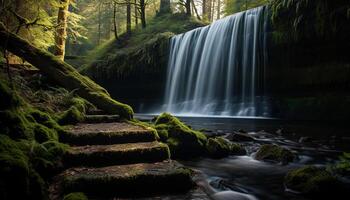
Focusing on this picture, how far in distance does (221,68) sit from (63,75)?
9229mm

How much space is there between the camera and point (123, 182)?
3.34m

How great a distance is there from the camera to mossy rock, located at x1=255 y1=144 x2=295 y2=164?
19.4 feet

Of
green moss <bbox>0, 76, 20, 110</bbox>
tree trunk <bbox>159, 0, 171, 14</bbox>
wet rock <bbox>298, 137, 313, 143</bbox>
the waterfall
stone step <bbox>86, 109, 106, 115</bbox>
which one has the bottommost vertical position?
wet rock <bbox>298, 137, 313, 143</bbox>

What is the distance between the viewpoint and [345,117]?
11.4 metres

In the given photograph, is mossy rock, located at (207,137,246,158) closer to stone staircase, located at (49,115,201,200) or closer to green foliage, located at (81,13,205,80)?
stone staircase, located at (49,115,201,200)

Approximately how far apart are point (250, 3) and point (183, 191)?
69.9ft

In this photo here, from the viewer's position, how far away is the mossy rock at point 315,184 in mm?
4027

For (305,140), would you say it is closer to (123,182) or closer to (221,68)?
(123,182)

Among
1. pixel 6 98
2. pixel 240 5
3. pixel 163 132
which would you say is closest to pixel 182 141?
pixel 163 132

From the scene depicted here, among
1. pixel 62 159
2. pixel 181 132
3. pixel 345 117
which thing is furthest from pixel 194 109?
pixel 62 159

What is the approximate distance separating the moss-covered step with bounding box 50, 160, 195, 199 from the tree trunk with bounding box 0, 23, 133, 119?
9.51 feet

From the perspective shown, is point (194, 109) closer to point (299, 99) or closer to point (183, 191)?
point (299, 99)

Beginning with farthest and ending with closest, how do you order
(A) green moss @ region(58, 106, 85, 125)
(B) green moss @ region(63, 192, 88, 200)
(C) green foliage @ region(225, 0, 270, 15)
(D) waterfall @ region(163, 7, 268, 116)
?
1. (C) green foliage @ region(225, 0, 270, 15)
2. (D) waterfall @ region(163, 7, 268, 116)
3. (A) green moss @ region(58, 106, 85, 125)
4. (B) green moss @ region(63, 192, 88, 200)

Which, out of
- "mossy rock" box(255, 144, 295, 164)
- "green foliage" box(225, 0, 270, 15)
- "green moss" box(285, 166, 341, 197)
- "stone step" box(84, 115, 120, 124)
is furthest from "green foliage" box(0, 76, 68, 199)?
"green foliage" box(225, 0, 270, 15)
